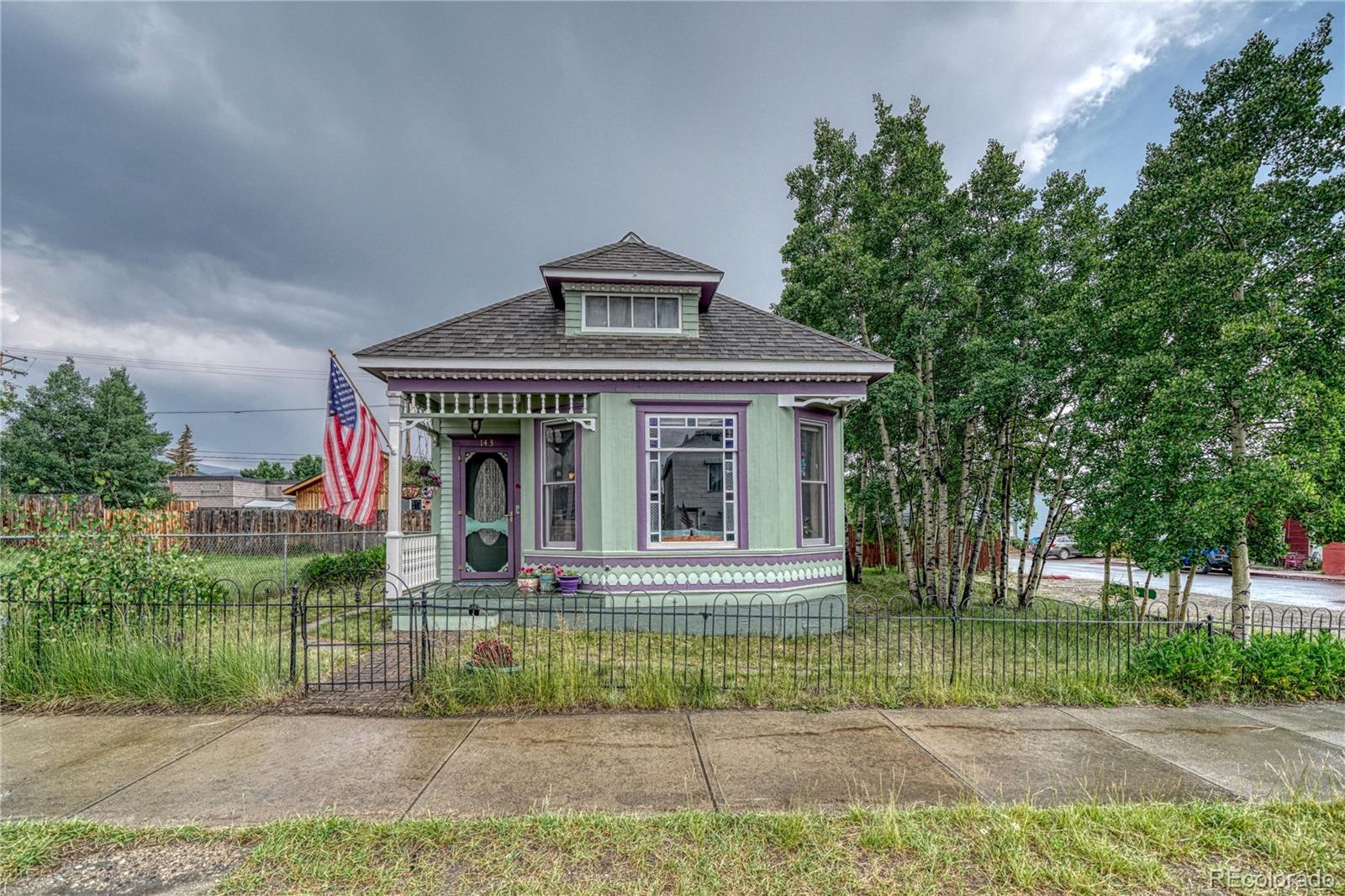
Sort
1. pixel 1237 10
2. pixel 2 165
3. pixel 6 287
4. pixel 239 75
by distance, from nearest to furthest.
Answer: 1. pixel 1237 10
2. pixel 2 165
3. pixel 239 75
4. pixel 6 287

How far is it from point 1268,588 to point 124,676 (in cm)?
2714

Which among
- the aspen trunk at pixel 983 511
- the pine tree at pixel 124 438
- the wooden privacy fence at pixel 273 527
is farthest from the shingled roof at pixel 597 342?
the pine tree at pixel 124 438

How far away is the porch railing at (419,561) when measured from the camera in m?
8.68

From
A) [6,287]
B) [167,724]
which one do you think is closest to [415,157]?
[6,287]

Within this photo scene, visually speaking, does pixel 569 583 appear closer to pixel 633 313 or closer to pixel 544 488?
pixel 544 488

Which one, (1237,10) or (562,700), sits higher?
(1237,10)

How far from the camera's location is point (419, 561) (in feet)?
30.6

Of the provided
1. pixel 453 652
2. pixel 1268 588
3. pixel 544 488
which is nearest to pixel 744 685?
pixel 453 652

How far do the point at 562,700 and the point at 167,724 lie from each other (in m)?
3.43

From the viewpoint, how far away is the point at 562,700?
5.25 meters

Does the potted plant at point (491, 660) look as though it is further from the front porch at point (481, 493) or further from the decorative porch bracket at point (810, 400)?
the decorative porch bracket at point (810, 400)

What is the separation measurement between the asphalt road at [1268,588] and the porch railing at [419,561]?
51.9 ft

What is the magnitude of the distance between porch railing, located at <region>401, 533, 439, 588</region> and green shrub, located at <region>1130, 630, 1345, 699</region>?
9.51 metres

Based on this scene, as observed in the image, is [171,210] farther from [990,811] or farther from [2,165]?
[990,811]
